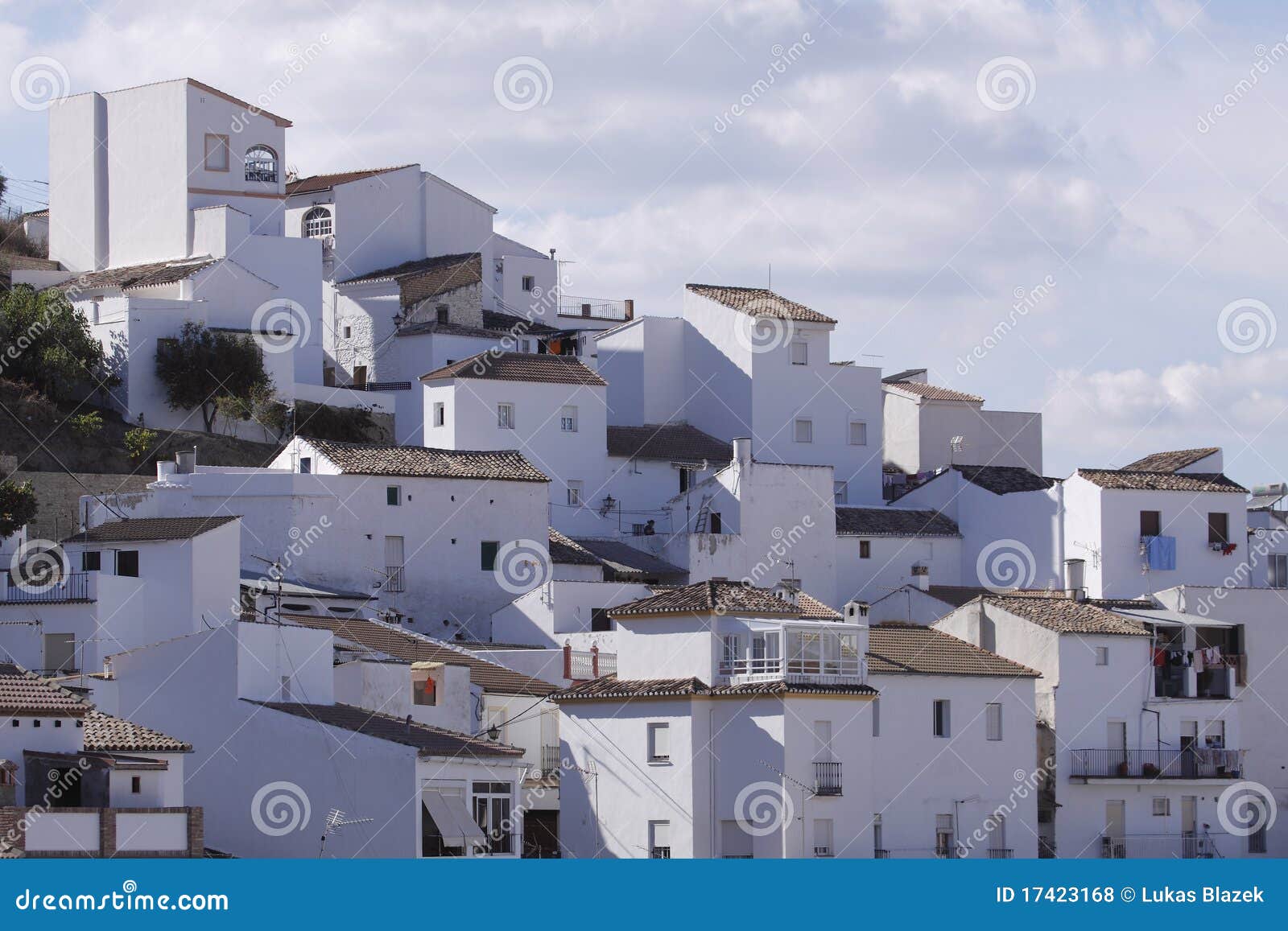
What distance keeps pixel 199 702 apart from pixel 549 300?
41.8 meters

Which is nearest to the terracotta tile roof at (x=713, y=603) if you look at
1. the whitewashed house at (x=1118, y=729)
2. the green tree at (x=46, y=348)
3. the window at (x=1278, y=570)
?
the whitewashed house at (x=1118, y=729)

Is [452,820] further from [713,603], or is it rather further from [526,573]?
[526,573]

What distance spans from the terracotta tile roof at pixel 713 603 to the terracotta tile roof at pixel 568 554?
10870mm

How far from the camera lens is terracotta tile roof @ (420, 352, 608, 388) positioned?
2731 inches

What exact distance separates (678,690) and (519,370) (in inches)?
895

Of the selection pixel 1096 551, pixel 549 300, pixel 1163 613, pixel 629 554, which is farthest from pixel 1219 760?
pixel 549 300

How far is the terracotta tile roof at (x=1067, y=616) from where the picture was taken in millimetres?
59062

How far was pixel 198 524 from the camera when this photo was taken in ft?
179

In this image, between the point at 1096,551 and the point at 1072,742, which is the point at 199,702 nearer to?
the point at 1072,742

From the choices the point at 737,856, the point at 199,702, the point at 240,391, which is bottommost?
the point at 737,856

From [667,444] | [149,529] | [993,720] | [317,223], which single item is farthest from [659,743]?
[317,223]

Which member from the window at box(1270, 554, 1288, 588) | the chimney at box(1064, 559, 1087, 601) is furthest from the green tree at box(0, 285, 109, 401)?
the window at box(1270, 554, 1288, 588)

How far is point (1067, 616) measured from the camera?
196ft

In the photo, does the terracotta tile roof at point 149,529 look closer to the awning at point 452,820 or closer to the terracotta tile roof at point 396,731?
the terracotta tile roof at point 396,731
